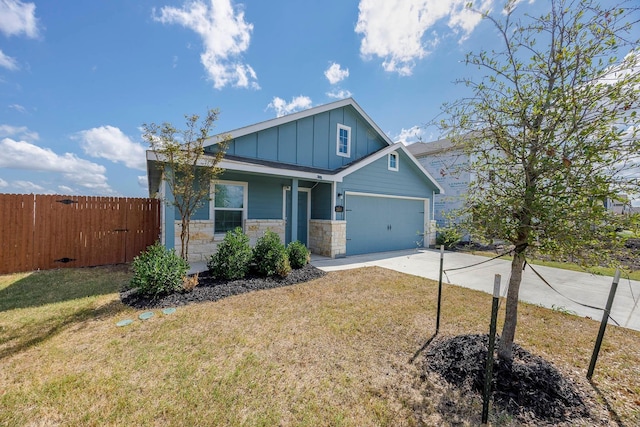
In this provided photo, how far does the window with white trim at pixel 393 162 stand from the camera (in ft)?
35.9

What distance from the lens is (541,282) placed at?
643 cm

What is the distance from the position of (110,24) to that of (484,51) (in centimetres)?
955

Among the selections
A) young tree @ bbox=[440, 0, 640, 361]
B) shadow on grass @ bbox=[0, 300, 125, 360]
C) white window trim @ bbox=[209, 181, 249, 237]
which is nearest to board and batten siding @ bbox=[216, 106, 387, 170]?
white window trim @ bbox=[209, 181, 249, 237]

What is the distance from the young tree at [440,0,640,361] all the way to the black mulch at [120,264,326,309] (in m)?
4.40

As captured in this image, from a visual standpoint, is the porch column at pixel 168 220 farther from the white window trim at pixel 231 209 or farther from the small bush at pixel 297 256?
the small bush at pixel 297 256

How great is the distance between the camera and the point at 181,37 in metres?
8.20

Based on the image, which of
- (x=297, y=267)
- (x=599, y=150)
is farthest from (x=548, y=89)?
(x=297, y=267)

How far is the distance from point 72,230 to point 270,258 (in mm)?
6032

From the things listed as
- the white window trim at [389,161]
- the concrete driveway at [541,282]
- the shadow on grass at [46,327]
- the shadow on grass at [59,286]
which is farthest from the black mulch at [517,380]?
the white window trim at [389,161]

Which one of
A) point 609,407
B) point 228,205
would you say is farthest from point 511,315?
point 228,205

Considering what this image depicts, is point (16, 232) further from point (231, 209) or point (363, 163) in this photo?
point (363, 163)

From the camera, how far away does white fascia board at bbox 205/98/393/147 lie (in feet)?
26.4

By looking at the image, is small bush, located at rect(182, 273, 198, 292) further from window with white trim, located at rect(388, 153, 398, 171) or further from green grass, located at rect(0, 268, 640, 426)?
window with white trim, located at rect(388, 153, 398, 171)

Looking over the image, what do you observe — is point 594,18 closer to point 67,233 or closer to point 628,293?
point 628,293
